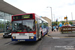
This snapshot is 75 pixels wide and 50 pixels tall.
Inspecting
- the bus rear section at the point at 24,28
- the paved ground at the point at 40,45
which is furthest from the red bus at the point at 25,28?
the paved ground at the point at 40,45

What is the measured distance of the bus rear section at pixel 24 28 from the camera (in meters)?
7.97

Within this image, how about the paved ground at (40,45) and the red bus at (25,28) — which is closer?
the paved ground at (40,45)

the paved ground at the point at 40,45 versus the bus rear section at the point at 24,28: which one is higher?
the bus rear section at the point at 24,28

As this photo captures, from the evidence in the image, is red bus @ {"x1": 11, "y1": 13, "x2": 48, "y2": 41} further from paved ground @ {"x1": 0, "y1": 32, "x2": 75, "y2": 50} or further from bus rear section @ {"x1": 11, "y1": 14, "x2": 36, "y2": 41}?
paved ground @ {"x1": 0, "y1": 32, "x2": 75, "y2": 50}

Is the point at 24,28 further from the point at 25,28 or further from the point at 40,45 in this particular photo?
the point at 40,45

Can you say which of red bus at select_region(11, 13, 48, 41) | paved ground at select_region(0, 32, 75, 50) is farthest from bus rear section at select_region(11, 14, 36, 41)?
paved ground at select_region(0, 32, 75, 50)

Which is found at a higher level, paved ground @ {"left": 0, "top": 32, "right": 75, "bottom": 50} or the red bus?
the red bus

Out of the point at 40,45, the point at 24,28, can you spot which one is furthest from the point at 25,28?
the point at 40,45

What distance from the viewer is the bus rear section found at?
7973 millimetres

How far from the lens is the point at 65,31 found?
56.1 feet

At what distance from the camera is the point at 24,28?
8109 mm

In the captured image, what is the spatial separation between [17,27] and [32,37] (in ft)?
5.41

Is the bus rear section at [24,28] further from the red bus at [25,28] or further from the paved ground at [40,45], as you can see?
the paved ground at [40,45]

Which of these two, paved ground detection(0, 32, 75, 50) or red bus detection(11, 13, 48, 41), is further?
red bus detection(11, 13, 48, 41)
